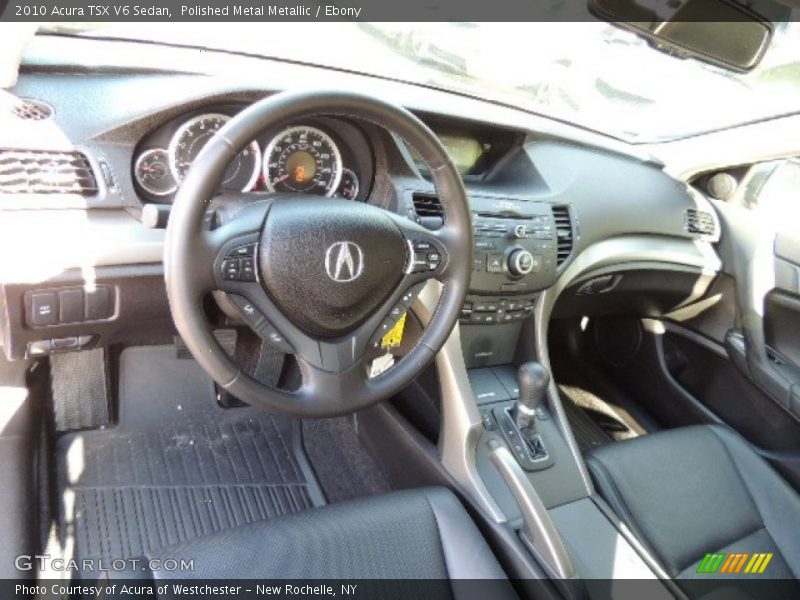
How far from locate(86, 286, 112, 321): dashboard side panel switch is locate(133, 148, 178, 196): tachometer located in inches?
9.5

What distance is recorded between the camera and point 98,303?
5.20 feet

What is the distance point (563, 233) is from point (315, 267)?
3.55ft

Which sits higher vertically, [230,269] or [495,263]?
[230,269]

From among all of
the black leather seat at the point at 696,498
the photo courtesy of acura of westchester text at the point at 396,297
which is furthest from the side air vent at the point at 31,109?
the black leather seat at the point at 696,498

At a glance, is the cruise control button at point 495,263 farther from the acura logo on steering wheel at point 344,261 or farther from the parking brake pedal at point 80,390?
the parking brake pedal at point 80,390

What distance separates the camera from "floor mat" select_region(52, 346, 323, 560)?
1.97 m

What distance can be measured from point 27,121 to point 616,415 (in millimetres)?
2399

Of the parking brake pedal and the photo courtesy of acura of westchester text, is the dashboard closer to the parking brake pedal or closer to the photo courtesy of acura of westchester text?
the photo courtesy of acura of westchester text

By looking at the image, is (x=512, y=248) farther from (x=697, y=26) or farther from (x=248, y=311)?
(x=248, y=311)

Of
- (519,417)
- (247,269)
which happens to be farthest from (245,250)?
(519,417)

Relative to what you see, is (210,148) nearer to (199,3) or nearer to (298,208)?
(298,208)

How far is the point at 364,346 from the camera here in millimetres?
1405

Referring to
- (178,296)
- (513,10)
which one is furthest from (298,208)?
(513,10)

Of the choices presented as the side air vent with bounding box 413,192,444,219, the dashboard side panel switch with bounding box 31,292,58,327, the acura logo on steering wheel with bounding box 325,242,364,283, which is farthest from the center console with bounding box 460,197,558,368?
the dashboard side panel switch with bounding box 31,292,58,327
